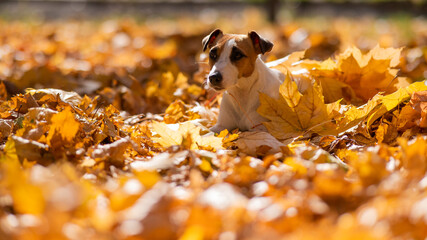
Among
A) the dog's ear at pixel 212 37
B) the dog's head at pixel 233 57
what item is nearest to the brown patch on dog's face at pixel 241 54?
the dog's head at pixel 233 57

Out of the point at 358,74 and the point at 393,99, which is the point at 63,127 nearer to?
the point at 393,99

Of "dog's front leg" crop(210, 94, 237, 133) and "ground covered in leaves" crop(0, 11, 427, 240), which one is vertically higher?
"ground covered in leaves" crop(0, 11, 427, 240)

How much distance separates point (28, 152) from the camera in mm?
1602

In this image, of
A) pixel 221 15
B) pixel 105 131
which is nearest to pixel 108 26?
pixel 221 15

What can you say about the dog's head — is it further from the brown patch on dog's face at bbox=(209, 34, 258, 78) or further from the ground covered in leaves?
the ground covered in leaves

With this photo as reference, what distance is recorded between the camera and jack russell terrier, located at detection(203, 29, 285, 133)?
2117mm

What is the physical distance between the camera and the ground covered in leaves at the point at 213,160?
1.04 meters

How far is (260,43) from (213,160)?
2.55 feet

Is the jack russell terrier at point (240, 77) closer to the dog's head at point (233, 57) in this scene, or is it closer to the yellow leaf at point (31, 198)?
the dog's head at point (233, 57)

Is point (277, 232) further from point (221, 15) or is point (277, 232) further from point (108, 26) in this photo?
point (221, 15)

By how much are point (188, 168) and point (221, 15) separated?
7.57m

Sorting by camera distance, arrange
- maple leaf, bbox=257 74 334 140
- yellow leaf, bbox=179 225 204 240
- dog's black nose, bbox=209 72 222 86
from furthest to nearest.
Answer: dog's black nose, bbox=209 72 222 86
maple leaf, bbox=257 74 334 140
yellow leaf, bbox=179 225 204 240

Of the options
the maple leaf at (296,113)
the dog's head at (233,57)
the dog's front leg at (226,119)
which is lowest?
the dog's front leg at (226,119)

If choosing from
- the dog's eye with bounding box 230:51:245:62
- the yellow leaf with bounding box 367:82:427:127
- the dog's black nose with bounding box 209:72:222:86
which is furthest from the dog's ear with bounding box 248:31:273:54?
the yellow leaf with bounding box 367:82:427:127
